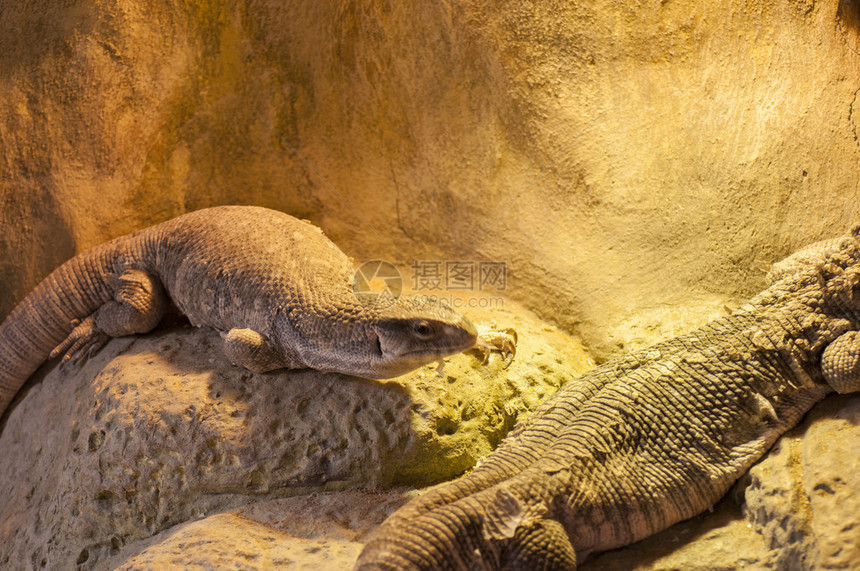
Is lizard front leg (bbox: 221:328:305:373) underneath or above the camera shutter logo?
underneath

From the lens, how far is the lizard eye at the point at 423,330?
130 inches

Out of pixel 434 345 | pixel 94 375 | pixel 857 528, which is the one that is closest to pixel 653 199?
pixel 434 345

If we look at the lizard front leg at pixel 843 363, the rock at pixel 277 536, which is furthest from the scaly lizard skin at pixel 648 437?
the rock at pixel 277 536

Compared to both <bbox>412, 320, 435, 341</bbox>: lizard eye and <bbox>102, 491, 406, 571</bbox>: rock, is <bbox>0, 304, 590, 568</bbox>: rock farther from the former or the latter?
<bbox>412, 320, 435, 341</bbox>: lizard eye

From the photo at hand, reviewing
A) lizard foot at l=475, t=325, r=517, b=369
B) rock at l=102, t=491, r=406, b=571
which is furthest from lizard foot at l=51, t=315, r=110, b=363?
lizard foot at l=475, t=325, r=517, b=369

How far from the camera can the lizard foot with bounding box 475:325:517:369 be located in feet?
13.1

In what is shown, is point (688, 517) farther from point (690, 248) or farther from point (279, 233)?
point (279, 233)

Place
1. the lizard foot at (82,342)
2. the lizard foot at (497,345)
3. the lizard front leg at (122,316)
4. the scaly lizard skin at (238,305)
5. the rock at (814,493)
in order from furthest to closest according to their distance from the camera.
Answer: the lizard foot at (82,342) → the lizard front leg at (122,316) → the lizard foot at (497,345) → the scaly lizard skin at (238,305) → the rock at (814,493)

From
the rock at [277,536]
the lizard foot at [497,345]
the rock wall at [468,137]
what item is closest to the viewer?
the rock at [277,536]

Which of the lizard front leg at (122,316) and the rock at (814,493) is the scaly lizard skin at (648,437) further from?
the lizard front leg at (122,316)

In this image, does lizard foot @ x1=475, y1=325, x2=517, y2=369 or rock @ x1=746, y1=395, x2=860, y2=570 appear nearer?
rock @ x1=746, y1=395, x2=860, y2=570

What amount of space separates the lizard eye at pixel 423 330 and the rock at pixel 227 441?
47 cm

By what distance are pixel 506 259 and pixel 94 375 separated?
2.73 metres

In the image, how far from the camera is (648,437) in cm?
313
